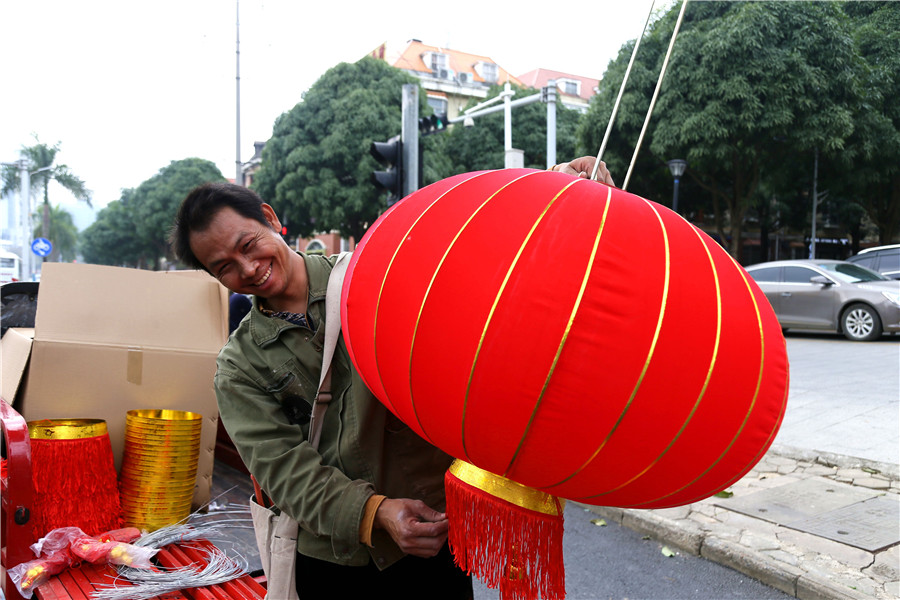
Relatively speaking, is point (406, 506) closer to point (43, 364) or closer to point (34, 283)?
point (43, 364)

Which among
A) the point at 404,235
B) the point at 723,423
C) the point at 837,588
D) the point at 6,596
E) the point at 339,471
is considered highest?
the point at 404,235

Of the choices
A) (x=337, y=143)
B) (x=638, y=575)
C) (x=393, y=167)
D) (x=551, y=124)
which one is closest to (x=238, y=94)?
(x=337, y=143)

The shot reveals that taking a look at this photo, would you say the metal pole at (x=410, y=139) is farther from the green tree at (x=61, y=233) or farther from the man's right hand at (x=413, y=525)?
the green tree at (x=61, y=233)

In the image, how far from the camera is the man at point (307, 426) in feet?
4.51

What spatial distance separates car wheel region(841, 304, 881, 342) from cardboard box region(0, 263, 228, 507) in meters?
11.5

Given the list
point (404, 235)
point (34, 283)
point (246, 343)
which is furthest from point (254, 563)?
point (34, 283)

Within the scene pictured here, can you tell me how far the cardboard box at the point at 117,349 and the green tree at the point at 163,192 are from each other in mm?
39420

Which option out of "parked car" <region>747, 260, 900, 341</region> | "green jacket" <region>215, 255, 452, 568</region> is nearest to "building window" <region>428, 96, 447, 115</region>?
"parked car" <region>747, 260, 900, 341</region>

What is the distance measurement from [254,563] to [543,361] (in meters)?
1.85

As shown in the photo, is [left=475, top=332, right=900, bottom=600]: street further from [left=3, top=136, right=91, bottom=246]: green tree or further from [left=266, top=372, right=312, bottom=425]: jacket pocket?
[left=3, top=136, right=91, bottom=246]: green tree

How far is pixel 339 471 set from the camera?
1406 millimetres

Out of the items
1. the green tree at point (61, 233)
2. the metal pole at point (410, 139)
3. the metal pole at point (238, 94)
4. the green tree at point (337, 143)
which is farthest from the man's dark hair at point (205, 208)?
the green tree at point (61, 233)

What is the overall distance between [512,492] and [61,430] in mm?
2174

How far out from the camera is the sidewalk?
3.11 metres
